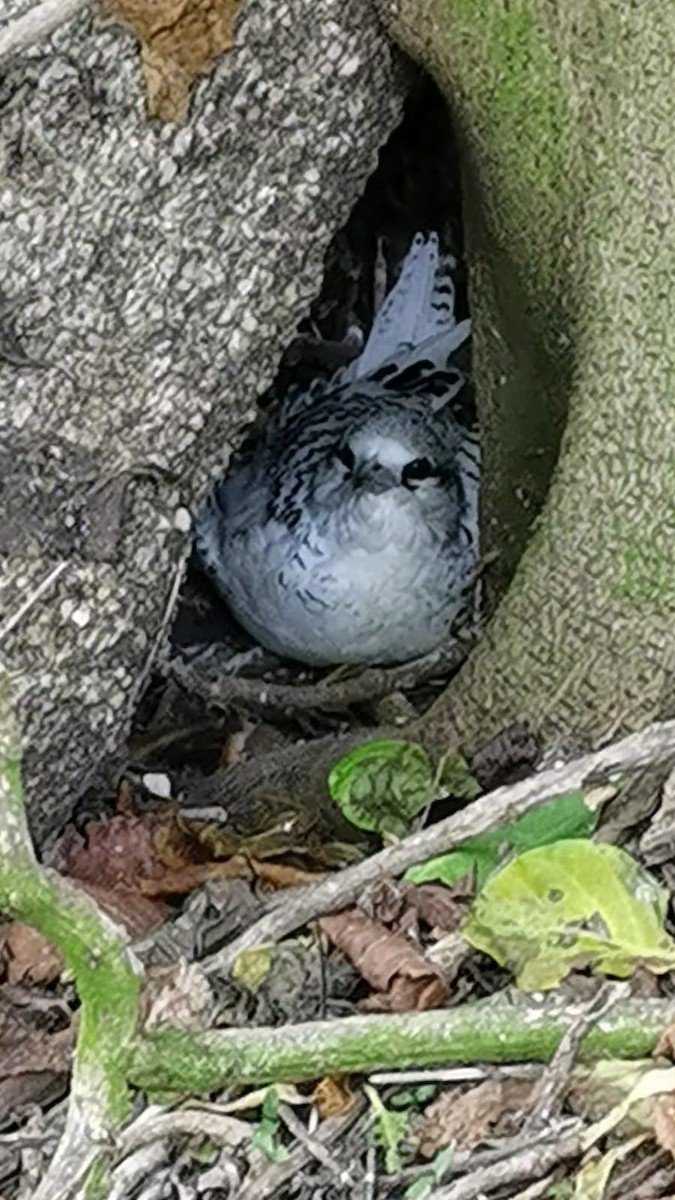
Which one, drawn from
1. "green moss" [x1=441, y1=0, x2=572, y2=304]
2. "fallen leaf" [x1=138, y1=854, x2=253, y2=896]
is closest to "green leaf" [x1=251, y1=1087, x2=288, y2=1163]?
"fallen leaf" [x1=138, y1=854, x2=253, y2=896]

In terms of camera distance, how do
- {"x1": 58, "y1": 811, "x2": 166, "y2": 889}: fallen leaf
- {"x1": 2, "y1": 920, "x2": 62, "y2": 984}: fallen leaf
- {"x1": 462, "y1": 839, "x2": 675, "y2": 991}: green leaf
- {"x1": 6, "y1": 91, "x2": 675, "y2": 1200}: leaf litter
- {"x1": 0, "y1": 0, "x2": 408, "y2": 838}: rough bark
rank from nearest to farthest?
1. {"x1": 6, "y1": 91, "x2": 675, "y2": 1200}: leaf litter
2. {"x1": 462, "y1": 839, "x2": 675, "y2": 991}: green leaf
3. {"x1": 2, "y1": 920, "x2": 62, "y2": 984}: fallen leaf
4. {"x1": 0, "y1": 0, "x2": 408, "y2": 838}: rough bark
5. {"x1": 58, "y1": 811, "x2": 166, "y2": 889}: fallen leaf

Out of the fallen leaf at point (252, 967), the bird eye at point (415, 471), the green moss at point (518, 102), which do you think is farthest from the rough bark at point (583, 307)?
the bird eye at point (415, 471)

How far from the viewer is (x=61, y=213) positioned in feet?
8.91

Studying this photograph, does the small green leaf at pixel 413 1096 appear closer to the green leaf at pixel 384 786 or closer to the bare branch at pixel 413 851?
the bare branch at pixel 413 851

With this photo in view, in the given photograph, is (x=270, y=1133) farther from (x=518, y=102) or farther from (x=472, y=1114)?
(x=518, y=102)

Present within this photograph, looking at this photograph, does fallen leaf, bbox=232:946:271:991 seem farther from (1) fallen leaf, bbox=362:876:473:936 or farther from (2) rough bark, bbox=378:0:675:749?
(2) rough bark, bbox=378:0:675:749

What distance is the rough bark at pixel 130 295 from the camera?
8.88 feet

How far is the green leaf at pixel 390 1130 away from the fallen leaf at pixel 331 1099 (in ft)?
0.10

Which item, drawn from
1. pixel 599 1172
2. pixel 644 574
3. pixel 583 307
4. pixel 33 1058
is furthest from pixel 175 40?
pixel 599 1172

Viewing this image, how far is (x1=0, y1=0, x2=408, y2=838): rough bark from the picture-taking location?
271 cm

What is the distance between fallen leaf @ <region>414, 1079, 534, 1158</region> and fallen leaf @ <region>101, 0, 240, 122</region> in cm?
150

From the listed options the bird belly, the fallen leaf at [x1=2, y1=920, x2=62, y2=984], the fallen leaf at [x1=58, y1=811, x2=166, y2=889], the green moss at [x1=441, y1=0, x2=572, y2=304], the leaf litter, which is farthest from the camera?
the bird belly

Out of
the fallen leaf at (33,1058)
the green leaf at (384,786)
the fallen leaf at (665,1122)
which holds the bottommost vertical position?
the green leaf at (384,786)

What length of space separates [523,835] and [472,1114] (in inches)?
17.6
